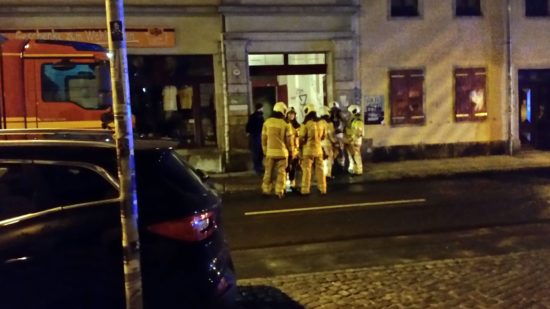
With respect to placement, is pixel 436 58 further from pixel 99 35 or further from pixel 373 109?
pixel 99 35

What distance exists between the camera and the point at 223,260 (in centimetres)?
483

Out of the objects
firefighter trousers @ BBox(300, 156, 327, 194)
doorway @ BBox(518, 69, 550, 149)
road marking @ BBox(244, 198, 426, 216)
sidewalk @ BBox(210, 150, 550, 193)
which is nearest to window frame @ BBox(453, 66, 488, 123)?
sidewalk @ BBox(210, 150, 550, 193)

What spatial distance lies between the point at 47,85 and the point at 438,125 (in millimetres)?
11442

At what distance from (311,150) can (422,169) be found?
4.86 meters

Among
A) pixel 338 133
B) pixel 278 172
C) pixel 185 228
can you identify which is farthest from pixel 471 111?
pixel 185 228

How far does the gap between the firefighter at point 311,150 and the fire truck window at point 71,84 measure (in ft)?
13.3

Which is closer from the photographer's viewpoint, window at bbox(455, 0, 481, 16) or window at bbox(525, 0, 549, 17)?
window at bbox(455, 0, 481, 16)

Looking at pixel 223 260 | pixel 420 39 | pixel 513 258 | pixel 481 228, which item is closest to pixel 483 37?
pixel 420 39

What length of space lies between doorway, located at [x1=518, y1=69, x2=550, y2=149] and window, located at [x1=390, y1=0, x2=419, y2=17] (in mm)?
4149

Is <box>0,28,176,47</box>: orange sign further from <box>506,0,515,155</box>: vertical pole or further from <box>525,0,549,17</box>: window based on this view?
<box>525,0,549,17</box>: window

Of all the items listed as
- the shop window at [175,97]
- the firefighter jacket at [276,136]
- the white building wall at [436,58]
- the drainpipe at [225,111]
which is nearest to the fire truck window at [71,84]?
the firefighter jacket at [276,136]

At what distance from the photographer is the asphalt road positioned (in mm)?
8422

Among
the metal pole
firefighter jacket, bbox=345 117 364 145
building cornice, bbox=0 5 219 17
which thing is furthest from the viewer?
building cornice, bbox=0 5 219 17

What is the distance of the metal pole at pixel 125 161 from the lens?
416 centimetres
